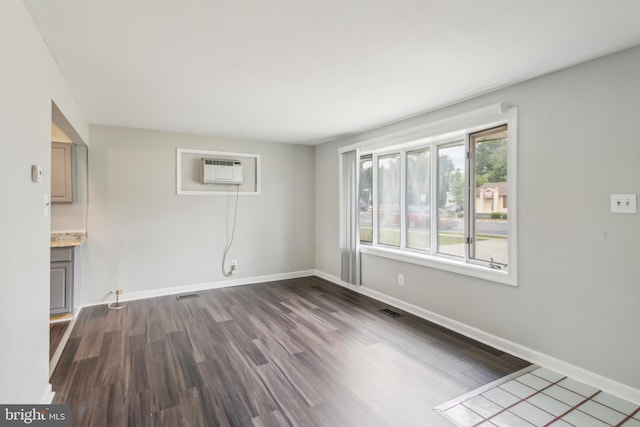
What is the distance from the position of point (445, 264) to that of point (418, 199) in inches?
38.2

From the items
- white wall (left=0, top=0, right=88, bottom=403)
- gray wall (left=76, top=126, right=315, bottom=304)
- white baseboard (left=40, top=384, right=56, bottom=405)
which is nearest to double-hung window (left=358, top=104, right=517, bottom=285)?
gray wall (left=76, top=126, right=315, bottom=304)

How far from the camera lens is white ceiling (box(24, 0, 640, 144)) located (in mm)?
1749

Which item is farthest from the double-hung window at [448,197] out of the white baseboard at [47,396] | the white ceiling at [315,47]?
the white baseboard at [47,396]

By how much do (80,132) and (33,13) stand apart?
6.80 ft

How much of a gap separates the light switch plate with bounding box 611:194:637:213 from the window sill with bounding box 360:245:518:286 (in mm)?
904

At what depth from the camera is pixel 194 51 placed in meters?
2.22

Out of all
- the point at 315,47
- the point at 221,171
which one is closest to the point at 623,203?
the point at 315,47

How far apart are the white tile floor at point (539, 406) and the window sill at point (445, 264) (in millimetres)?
833

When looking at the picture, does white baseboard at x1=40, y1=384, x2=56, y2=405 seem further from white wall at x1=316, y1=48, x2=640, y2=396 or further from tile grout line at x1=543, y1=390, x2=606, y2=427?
white wall at x1=316, y1=48, x2=640, y2=396

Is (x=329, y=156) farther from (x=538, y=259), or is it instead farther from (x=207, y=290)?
(x=538, y=259)

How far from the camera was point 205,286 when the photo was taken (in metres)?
4.90

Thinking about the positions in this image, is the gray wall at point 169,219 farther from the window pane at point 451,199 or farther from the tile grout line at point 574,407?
the tile grout line at point 574,407

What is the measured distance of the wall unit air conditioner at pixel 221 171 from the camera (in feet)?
15.6

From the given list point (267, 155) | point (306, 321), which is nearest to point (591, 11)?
point (306, 321)
